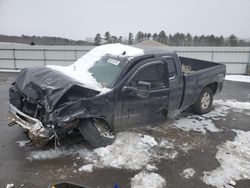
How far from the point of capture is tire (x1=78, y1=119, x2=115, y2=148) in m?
4.21

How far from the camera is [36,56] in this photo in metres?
16.8

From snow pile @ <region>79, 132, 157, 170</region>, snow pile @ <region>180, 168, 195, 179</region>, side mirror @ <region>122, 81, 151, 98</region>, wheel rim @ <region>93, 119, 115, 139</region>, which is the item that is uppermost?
side mirror @ <region>122, 81, 151, 98</region>

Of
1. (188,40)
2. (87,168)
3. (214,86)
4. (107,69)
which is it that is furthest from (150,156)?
(188,40)

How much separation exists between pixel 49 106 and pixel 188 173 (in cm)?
251

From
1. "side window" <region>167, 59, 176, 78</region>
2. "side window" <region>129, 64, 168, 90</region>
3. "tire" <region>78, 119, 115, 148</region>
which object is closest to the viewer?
"tire" <region>78, 119, 115, 148</region>

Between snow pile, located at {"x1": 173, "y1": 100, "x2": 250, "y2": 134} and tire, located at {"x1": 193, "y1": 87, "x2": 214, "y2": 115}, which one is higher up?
tire, located at {"x1": 193, "y1": 87, "x2": 214, "y2": 115}

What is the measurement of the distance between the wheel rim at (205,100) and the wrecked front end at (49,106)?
3691 millimetres

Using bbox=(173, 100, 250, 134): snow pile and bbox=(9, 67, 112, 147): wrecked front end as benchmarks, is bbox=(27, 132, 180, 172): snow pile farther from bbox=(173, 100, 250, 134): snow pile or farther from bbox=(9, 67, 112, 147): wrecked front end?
bbox=(173, 100, 250, 134): snow pile

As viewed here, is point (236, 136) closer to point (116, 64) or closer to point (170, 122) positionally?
point (170, 122)

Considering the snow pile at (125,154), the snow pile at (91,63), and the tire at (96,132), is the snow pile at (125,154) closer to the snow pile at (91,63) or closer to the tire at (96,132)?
the tire at (96,132)

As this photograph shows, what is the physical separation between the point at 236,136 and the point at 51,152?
408cm

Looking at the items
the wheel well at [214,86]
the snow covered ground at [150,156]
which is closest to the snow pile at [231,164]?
the snow covered ground at [150,156]

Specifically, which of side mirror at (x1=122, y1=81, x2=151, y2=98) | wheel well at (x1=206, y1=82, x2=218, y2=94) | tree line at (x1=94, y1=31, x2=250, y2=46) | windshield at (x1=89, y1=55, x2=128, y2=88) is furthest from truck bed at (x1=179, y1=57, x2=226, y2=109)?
tree line at (x1=94, y1=31, x2=250, y2=46)

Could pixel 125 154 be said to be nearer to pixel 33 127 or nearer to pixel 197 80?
pixel 33 127
